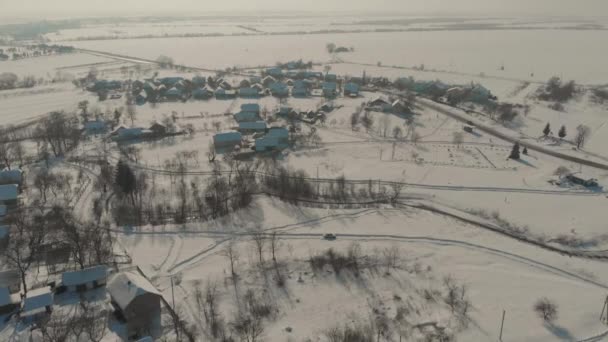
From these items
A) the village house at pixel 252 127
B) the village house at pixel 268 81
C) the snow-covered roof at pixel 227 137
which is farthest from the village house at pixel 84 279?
the village house at pixel 268 81

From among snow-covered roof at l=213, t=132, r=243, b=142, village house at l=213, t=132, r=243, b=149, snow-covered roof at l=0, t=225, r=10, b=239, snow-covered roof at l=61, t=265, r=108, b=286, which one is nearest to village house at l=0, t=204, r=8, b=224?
snow-covered roof at l=0, t=225, r=10, b=239

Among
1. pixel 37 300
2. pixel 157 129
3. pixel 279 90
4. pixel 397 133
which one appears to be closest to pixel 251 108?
pixel 157 129

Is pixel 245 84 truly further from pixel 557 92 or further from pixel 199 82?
pixel 557 92

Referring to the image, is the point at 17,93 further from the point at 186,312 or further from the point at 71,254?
the point at 186,312

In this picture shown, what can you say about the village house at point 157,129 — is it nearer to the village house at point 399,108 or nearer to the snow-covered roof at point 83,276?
the snow-covered roof at point 83,276

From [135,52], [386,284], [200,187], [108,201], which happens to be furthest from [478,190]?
[135,52]

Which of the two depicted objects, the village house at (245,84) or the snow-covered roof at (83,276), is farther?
the village house at (245,84)

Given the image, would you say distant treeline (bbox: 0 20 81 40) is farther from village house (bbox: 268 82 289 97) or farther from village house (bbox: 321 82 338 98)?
village house (bbox: 321 82 338 98)
